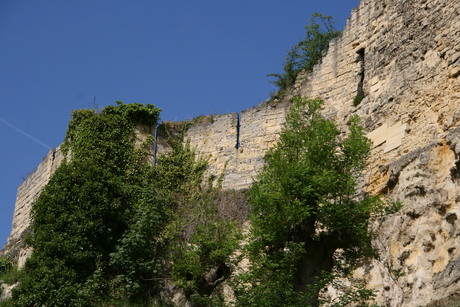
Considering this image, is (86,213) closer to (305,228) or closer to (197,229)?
(197,229)

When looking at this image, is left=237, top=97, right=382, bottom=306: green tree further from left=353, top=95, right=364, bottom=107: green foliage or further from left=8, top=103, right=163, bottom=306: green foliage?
left=8, top=103, right=163, bottom=306: green foliage

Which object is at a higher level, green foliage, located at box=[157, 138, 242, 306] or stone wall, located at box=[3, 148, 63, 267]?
stone wall, located at box=[3, 148, 63, 267]

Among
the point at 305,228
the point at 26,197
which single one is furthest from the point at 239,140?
the point at 26,197

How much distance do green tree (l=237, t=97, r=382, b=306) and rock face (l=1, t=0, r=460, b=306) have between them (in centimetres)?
60

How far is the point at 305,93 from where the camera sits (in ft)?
60.4

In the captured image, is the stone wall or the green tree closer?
the green tree

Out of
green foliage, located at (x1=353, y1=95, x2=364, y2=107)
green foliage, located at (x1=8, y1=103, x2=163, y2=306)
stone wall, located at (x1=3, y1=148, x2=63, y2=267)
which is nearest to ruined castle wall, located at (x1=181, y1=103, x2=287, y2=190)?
green foliage, located at (x1=8, y1=103, x2=163, y2=306)

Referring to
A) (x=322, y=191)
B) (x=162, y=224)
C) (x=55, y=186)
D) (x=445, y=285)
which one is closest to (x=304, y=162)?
(x=322, y=191)

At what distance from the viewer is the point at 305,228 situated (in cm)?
1341

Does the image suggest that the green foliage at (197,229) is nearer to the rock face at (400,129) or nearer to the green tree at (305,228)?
the rock face at (400,129)

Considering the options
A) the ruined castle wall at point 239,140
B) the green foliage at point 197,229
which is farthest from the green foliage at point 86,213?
the ruined castle wall at point 239,140

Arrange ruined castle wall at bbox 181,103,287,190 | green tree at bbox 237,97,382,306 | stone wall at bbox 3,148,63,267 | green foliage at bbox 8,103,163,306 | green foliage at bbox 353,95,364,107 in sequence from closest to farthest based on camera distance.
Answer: green tree at bbox 237,97,382,306
green foliage at bbox 8,103,163,306
green foliage at bbox 353,95,364,107
ruined castle wall at bbox 181,103,287,190
stone wall at bbox 3,148,63,267

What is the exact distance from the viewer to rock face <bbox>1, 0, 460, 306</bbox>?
515 inches

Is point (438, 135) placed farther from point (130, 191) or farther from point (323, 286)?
point (130, 191)
